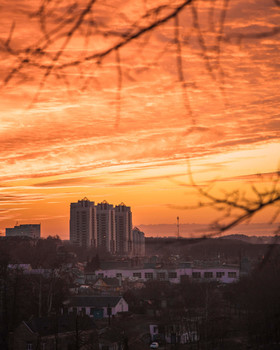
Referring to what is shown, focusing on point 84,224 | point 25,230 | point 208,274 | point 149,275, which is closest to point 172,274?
point 208,274

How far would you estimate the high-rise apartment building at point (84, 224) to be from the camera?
75.5 m

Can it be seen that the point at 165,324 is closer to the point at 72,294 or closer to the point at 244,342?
the point at 244,342

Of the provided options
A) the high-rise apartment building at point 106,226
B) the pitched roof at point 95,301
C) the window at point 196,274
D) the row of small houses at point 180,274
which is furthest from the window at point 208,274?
the high-rise apartment building at point 106,226

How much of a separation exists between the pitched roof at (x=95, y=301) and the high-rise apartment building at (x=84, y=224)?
47865 millimetres

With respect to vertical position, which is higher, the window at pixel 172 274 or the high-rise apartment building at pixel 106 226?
the high-rise apartment building at pixel 106 226

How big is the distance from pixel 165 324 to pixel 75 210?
55357mm

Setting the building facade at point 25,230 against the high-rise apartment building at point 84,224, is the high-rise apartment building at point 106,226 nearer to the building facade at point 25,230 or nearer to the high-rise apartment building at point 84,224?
the high-rise apartment building at point 84,224

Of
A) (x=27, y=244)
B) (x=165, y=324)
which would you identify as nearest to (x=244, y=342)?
(x=165, y=324)

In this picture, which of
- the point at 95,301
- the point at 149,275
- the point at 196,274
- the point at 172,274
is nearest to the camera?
the point at 95,301

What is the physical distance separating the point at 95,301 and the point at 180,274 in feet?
37.7

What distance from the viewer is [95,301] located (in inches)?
1056

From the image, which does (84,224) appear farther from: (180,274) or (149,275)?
(180,274)

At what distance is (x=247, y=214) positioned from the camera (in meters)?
1.92

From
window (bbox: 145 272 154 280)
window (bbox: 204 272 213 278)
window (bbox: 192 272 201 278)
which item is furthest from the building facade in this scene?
window (bbox: 204 272 213 278)
